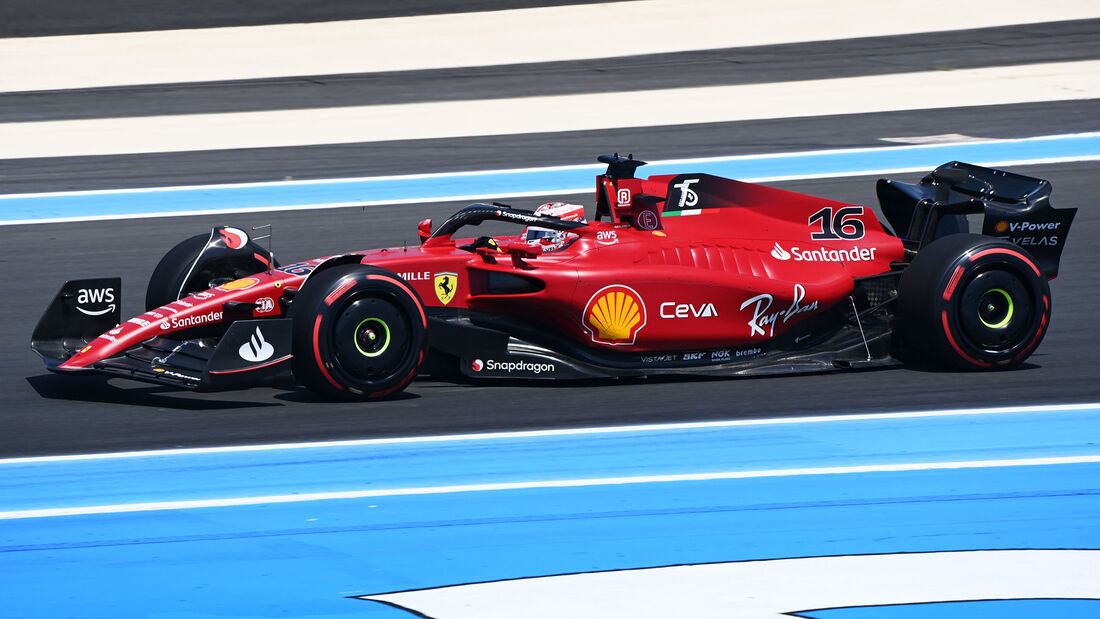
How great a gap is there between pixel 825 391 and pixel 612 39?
14029 mm

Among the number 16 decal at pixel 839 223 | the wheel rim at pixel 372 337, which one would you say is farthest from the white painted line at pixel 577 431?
the number 16 decal at pixel 839 223

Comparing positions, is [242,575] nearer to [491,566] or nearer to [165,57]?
[491,566]

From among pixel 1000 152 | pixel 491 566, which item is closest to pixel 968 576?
pixel 491 566

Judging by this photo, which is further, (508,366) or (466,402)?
(508,366)

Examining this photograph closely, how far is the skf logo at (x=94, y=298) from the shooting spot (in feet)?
25.1

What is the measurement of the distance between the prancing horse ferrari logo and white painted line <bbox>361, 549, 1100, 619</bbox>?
275cm

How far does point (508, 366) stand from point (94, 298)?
2.20 m

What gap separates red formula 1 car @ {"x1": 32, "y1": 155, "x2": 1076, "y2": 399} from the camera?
7.11 m

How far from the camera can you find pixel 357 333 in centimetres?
709

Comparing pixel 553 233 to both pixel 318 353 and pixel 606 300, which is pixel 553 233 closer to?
pixel 606 300

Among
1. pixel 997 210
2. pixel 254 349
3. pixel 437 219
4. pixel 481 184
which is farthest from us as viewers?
pixel 481 184

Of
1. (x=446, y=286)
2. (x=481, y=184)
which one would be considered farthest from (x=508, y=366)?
(x=481, y=184)

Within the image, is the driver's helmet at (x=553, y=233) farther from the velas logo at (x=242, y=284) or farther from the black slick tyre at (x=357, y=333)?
the velas logo at (x=242, y=284)

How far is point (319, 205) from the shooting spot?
43.2 feet
